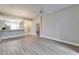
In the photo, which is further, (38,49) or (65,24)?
(65,24)

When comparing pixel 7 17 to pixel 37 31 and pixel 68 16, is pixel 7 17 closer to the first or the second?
pixel 37 31

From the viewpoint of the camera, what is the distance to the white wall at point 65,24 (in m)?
4.37

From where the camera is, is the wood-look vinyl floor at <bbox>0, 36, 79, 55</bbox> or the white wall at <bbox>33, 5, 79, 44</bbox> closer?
the wood-look vinyl floor at <bbox>0, 36, 79, 55</bbox>

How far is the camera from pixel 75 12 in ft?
14.3

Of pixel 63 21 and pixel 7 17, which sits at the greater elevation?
pixel 7 17

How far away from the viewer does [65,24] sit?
5.07 metres

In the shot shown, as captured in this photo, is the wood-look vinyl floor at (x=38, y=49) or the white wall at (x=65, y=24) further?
the white wall at (x=65, y=24)

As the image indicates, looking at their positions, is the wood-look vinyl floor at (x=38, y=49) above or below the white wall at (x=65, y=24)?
below

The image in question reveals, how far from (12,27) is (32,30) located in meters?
3.89

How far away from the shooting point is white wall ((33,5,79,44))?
437 cm

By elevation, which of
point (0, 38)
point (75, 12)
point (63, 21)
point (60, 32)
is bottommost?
point (0, 38)

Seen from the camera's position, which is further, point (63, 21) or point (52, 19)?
point (52, 19)

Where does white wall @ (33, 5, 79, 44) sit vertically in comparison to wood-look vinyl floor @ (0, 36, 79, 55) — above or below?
above
